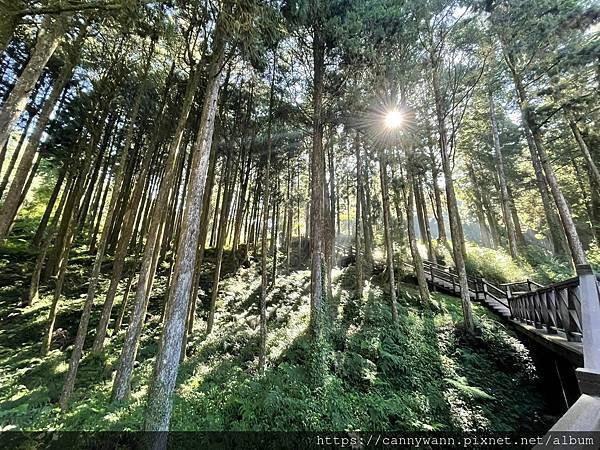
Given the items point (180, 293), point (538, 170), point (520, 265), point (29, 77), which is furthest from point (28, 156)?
point (520, 265)

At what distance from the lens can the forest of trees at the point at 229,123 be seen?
16.8 ft

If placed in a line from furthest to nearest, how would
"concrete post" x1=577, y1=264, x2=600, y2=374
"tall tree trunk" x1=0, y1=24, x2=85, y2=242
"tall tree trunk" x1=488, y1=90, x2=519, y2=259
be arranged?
"tall tree trunk" x1=488, y1=90, x2=519, y2=259 → "tall tree trunk" x1=0, y1=24, x2=85, y2=242 → "concrete post" x1=577, y1=264, x2=600, y2=374

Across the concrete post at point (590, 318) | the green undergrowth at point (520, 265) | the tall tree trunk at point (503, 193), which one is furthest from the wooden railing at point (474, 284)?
the concrete post at point (590, 318)

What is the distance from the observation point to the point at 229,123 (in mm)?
11258

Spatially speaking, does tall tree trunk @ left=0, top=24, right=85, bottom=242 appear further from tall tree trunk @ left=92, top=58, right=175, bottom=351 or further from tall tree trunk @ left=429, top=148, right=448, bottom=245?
tall tree trunk @ left=429, top=148, right=448, bottom=245

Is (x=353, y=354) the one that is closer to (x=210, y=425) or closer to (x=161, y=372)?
(x=210, y=425)

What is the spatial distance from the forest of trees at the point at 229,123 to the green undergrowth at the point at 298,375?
20 centimetres

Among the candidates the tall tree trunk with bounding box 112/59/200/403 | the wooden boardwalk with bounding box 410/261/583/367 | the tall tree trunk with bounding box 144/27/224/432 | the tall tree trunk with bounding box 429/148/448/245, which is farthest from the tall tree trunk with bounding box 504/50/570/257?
the tall tree trunk with bounding box 112/59/200/403

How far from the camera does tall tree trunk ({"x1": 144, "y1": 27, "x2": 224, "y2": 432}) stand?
3.97 metres

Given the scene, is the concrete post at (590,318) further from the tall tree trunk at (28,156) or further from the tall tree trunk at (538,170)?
the tall tree trunk at (28,156)

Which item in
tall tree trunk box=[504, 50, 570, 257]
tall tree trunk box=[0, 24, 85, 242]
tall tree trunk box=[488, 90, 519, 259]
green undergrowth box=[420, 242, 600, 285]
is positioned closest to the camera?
tall tree trunk box=[0, 24, 85, 242]

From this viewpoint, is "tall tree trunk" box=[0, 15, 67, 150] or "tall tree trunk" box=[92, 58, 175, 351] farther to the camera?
"tall tree trunk" box=[92, 58, 175, 351]

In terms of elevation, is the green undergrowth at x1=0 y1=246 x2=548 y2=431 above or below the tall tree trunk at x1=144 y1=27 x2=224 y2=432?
below

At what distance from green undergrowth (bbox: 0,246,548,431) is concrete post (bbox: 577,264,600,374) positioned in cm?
386
